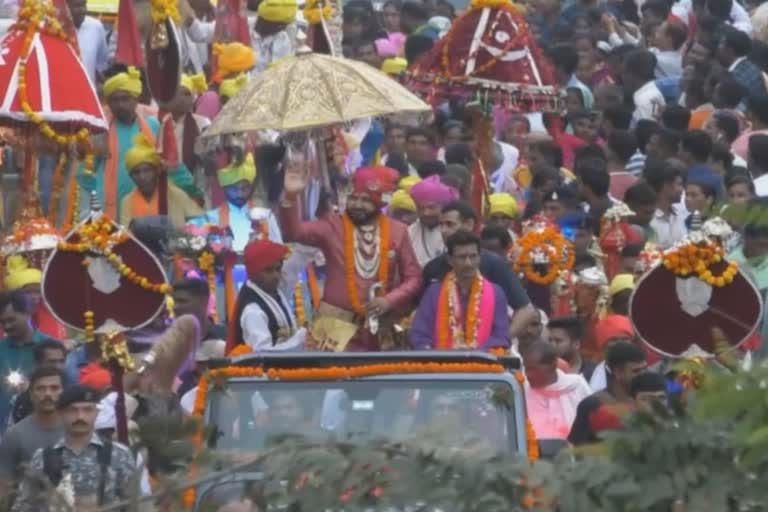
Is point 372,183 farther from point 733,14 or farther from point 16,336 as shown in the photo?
point 733,14

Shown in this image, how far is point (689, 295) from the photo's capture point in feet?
39.1

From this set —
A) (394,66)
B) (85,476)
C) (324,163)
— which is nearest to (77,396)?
(85,476)

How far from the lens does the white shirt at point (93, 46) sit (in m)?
17.0

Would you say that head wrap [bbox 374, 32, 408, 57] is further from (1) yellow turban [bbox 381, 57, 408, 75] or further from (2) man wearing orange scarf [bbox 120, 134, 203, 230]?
Result: (2) man wearing orange scarf [bbox 120, 134, 203, 230]

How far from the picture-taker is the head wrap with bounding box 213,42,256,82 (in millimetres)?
17234

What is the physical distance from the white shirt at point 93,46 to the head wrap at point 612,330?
16.0 ft

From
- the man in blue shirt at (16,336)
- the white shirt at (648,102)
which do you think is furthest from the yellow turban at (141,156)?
the white shirt at (648,102)

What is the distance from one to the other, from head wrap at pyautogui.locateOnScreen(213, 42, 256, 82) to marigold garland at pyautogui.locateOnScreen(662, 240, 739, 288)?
19.0ft

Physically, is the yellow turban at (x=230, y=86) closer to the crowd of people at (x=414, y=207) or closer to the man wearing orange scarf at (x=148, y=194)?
the crowd of people at (x=414, y=207)

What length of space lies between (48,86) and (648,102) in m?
7.17

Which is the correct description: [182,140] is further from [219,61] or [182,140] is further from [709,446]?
[709,446]

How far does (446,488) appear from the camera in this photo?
4.19 m

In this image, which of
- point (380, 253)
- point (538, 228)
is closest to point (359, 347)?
point (380, 253)

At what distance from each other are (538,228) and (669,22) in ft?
27.4
